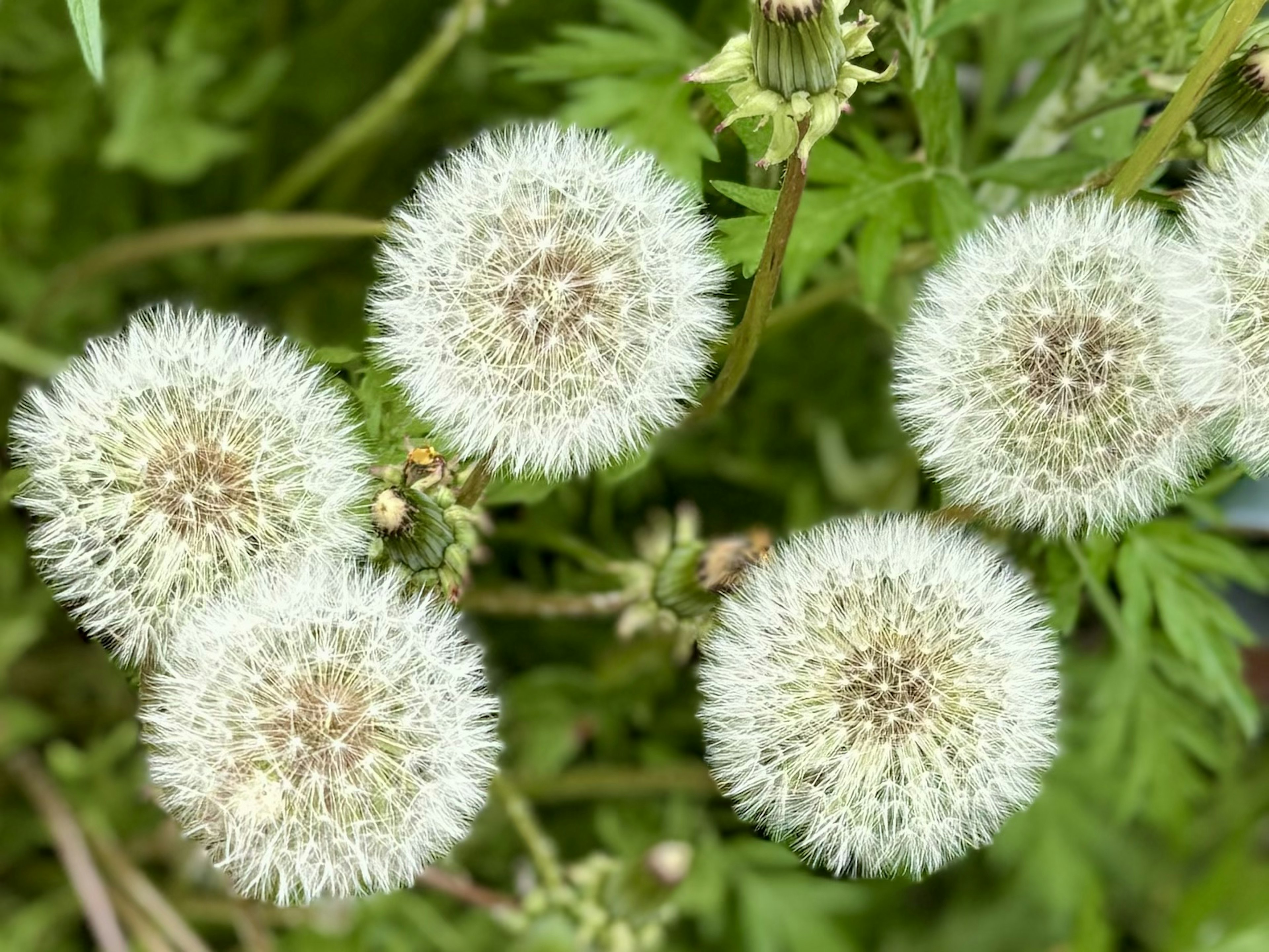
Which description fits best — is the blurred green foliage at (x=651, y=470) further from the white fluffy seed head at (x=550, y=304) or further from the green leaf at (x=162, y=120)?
the white fluffy seed head at (x=550, y=304)

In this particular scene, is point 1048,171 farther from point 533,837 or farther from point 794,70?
point 533,837

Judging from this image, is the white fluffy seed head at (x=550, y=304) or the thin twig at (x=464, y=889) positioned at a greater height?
the white fluffy seed head at (x=550, y=304)

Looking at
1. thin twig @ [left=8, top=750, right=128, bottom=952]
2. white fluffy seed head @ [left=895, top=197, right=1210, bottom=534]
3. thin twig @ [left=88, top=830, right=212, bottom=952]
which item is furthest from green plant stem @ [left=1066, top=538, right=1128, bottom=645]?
thin twig @ [left=8, top=750, right=128, bottom=952]

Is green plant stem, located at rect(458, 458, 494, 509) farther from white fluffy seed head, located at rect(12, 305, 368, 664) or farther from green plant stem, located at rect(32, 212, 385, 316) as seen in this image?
green plant stem, located at rect(32, 212, 385, 316)

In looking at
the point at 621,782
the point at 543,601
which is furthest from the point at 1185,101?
the point at 621,782

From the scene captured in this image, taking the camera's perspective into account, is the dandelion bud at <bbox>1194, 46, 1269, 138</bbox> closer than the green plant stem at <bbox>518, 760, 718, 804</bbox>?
Yes

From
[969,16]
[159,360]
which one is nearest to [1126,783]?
[969,16]

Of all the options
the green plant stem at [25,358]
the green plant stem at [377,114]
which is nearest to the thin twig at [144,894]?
the green plant stem at [25,358]
